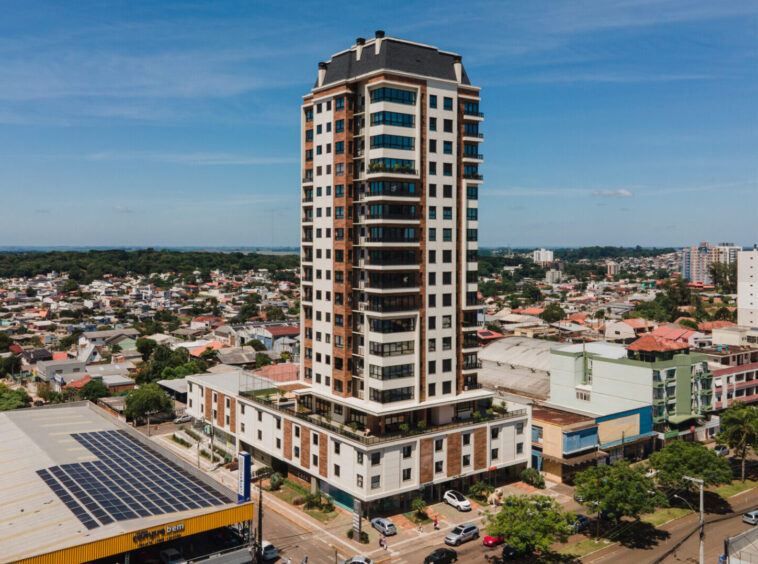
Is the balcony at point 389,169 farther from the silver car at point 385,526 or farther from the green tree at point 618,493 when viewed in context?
the green tree at point 618,493

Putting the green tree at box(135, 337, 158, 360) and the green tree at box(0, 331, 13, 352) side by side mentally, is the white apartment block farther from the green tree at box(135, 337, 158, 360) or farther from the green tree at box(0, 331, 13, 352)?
the green tree at box(0, 331, 13, 352)

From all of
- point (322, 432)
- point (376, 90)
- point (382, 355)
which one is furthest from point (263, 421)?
point (376, 90)

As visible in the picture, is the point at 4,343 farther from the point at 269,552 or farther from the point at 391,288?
the point at 391,288

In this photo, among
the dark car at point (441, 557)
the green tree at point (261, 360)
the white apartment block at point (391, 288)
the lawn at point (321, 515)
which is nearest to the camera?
the dark car at point (441, 557)

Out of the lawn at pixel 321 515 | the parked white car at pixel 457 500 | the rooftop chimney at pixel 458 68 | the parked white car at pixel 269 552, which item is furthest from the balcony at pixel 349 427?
the rooftop chimney at pixel 458 68

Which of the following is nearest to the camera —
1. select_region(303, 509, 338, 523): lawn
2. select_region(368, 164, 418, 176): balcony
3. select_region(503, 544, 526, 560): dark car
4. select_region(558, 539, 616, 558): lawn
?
select_region(503, 544, 526, 560): dark car

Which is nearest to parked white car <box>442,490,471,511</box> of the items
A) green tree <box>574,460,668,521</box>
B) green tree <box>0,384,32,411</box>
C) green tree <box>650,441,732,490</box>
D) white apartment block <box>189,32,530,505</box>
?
white apartment block <box>189,32,530,505</box>
